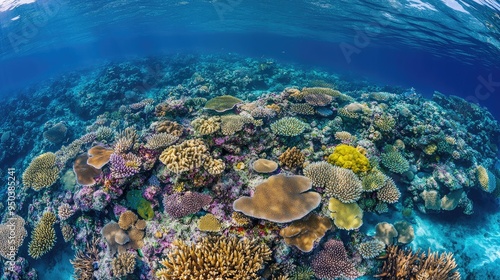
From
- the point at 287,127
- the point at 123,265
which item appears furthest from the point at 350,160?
the point at 123,265

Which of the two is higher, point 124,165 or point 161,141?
point 161,141

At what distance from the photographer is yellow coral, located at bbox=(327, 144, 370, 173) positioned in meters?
6.73

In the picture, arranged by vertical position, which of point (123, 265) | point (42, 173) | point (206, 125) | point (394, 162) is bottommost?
point (42, 173)

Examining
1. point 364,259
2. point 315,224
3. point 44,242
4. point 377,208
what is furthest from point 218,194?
point 44,242

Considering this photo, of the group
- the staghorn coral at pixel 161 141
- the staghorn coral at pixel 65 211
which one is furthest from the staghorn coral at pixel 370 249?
the staghorn coral at pixel 65 211

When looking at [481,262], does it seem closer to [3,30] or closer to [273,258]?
[273,258]

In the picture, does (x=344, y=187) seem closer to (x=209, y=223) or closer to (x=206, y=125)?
(x=209, y=223)

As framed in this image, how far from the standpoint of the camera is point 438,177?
27.7 feet

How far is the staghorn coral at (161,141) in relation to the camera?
6.71 meters

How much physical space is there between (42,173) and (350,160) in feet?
34.4

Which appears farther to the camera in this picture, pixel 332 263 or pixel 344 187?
pixel 344 187

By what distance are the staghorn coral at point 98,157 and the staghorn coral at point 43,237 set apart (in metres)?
2.97

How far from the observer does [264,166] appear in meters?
6.30

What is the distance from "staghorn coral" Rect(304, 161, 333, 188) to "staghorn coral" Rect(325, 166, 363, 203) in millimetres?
80
